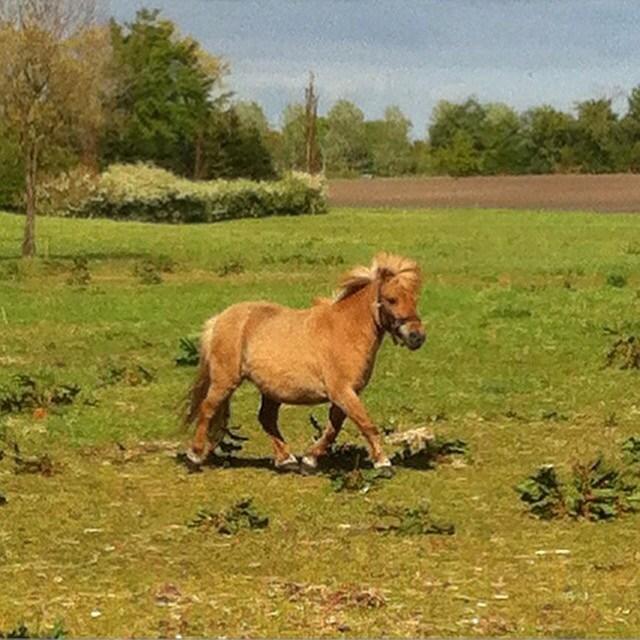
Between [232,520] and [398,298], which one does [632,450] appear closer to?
[398,298]

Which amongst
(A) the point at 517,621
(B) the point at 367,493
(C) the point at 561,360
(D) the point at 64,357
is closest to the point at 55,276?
(D) the point at 64,357

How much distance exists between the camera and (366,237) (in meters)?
48.0

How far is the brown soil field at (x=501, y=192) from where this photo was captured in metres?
76.9

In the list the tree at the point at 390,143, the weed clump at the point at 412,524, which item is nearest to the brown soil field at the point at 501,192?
the tree at the point at 390,143

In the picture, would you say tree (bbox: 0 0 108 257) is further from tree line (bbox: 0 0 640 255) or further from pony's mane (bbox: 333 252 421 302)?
pony's mane (bbox: 333 252 421 302)

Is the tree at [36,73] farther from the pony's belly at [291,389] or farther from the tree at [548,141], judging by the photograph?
the tree at [548,141]

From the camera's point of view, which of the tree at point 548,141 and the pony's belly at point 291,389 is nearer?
the pony's belly at point 291,389

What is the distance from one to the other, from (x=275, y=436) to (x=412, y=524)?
7.56 feet

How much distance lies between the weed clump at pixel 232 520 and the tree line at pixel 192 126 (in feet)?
88.6

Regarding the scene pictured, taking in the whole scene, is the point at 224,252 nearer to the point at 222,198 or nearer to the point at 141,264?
the point at 141,264

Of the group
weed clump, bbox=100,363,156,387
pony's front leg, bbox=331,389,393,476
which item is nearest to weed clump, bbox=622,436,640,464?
pony's front leg, bbox=331,389,393,476

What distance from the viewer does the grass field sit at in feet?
23.8

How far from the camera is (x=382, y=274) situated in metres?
10.6

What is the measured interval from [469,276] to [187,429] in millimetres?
19529
